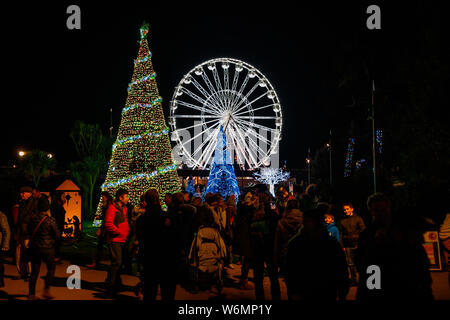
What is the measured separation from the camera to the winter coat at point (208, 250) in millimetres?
7766

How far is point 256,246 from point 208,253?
37.2 inches

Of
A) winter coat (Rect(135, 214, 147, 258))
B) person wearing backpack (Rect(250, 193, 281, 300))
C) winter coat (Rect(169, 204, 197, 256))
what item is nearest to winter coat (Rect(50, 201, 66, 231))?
winter coat (Rect(169, 204, 197, 256))

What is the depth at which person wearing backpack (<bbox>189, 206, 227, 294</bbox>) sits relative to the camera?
7770 millimetres

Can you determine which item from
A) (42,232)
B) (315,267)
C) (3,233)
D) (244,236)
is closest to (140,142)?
(3,233)

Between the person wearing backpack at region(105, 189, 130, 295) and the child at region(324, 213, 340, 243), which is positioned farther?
the child at region(324, 213, 340, 243)

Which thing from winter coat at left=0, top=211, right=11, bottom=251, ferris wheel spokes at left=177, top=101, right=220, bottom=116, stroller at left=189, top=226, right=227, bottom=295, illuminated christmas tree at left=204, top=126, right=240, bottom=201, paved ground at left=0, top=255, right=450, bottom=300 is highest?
ferris wheel spokes at left=177, top=101, right=220, bottom=116

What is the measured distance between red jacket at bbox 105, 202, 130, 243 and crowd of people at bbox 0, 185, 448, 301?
18 millimetres

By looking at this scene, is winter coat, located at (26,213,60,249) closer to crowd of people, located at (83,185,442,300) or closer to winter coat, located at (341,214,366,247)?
crowd of people, located at (83,185,442,300)

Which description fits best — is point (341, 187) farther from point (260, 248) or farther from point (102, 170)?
point (102, 170)

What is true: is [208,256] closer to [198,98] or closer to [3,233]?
[3,233]

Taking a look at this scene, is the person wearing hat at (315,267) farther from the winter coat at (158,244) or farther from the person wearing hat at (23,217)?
the person wearing hat at (23,217)

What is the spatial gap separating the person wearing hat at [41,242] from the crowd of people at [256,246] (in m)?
0.02

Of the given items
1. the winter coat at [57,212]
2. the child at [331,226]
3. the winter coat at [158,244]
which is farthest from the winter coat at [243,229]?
the winter coat at [57,212]
